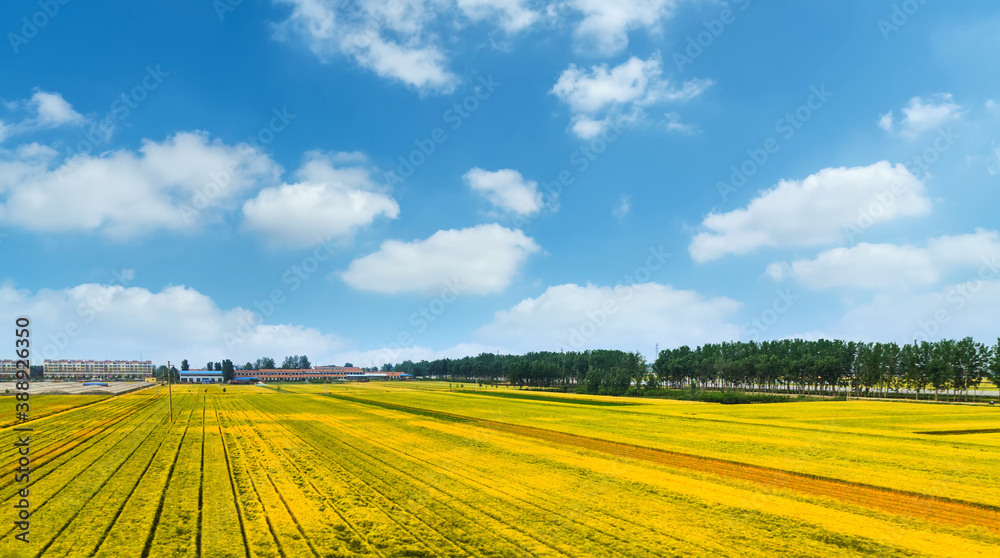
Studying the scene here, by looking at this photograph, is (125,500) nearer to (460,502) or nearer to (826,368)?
(460,502)

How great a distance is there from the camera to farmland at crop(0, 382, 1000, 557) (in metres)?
15.3

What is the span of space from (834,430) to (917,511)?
3046 cm

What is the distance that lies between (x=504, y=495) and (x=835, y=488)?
14474mm

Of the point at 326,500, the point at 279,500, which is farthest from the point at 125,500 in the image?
the point at 326,500

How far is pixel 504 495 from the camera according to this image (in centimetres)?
2025

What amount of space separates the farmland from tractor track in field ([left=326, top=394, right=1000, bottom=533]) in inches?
4.4

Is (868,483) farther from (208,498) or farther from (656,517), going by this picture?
(208,498)

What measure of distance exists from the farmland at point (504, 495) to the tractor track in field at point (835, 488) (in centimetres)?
11

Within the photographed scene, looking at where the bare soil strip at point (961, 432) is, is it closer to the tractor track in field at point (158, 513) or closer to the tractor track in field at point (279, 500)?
the tractor track in field at point (279, 500)

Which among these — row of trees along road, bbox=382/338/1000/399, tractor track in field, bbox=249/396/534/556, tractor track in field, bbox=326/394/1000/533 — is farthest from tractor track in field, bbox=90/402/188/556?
row of trees along road, bbox=382/338/1000/399

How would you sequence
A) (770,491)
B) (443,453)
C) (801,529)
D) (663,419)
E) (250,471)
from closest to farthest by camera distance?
(801,529) < (770,491) < (250,471) < (443,453) < (663,419)

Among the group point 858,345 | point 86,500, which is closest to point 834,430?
point 86,500

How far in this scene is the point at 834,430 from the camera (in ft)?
151

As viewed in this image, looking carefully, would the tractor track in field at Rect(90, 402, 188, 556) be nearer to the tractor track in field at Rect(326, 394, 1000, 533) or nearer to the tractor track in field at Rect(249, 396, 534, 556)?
the tractor track in field at Rect(249, 396, 534, 556)
